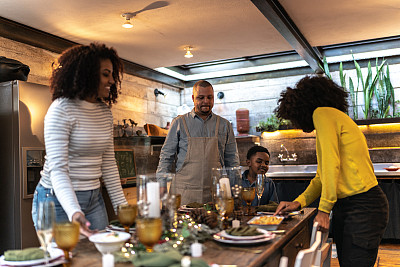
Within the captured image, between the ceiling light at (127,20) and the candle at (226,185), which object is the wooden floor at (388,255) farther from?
the ceiling light at (127,20)

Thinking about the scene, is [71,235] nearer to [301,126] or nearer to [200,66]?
[301,126]

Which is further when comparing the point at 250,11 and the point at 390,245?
the point at 390,245

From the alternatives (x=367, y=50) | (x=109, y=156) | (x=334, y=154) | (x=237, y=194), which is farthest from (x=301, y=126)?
(x=367, y=50)

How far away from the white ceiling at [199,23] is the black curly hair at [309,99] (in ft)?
6.25

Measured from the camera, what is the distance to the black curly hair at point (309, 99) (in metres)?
2.29

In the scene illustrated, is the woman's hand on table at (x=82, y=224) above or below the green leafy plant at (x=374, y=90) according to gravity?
below

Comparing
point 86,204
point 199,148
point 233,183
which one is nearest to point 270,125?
point 199,148

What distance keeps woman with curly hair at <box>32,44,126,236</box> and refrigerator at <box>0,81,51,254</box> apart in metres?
1.91

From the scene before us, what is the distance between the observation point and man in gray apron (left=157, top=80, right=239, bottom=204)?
352 cm

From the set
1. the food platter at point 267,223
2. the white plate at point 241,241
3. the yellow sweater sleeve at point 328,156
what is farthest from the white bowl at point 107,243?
the yellow sweater sleeve at point 328,156

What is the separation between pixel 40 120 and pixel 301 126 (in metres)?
2.59

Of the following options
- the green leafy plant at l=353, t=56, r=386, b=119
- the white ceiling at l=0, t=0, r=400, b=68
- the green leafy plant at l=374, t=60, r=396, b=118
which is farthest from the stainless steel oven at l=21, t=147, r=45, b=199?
the green leafy plant at l=374, t=60, r=396, b=118

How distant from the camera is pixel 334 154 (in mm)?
2115

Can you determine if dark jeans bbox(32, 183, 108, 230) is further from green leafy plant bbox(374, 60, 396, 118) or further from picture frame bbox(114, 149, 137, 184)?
green leafy plant bbox(374, 60, 396, 118)
